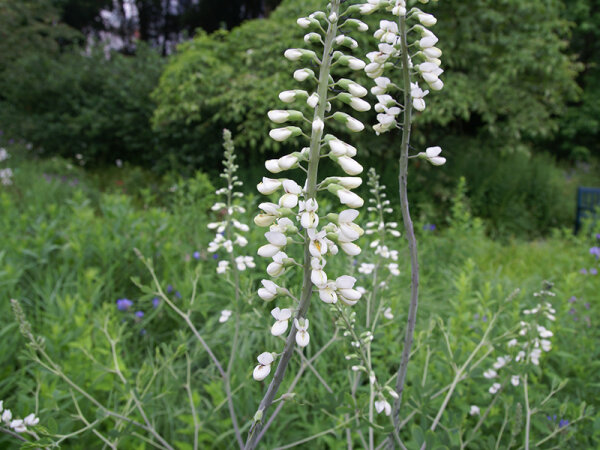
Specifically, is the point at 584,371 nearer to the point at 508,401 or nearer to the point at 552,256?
the point at 508,401

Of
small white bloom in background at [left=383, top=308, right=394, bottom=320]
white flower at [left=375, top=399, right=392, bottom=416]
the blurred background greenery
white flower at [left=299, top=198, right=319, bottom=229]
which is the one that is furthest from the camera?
the blurred background greenery

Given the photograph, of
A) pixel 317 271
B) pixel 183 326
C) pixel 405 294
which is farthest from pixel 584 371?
pixel 183 326

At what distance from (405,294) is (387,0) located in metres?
2.55

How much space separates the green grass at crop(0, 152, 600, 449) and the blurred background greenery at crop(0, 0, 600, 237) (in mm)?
2072

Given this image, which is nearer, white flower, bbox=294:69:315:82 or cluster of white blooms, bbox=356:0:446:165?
white flower, bbox=294:69:315:82

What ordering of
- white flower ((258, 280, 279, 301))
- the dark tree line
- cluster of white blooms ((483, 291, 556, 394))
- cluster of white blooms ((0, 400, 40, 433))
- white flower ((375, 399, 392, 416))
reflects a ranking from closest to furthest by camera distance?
1. white flower ((258, 280, 279, 301))
2. white flower ((375, 399, 392, 416))
3. cluster of white blooms ((0, 400, 40, 433))
4. cluster of white blooms ((483, 291, 556, 394))
5. the dark tree line

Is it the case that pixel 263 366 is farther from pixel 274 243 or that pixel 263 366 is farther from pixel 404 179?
pixel 404 179

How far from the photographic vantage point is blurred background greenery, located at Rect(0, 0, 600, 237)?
664 cm

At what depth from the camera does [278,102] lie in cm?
607

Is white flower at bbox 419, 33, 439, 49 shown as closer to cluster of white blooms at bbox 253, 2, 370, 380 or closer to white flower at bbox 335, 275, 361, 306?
cluster of white blooms at bbox 253, 2, 370, 380

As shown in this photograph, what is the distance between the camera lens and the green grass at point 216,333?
6.33 feet

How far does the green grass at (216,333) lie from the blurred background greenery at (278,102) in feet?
6.80

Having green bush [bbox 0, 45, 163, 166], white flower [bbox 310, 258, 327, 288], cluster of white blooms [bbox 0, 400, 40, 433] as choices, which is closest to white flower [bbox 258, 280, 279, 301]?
white flower [bbox 310, 258, 327, 288]

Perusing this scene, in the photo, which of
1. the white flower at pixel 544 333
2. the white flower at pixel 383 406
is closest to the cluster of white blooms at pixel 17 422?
the white flower at pixel 383 406
